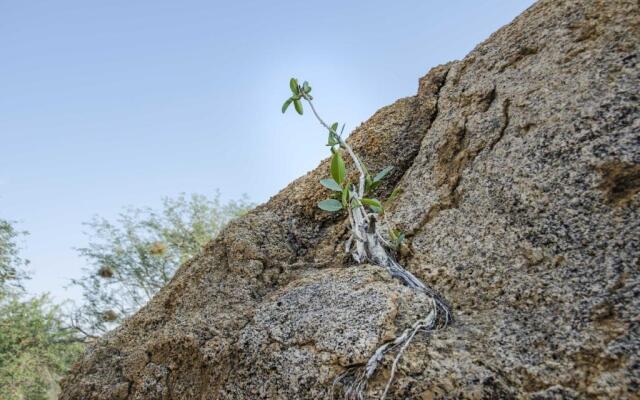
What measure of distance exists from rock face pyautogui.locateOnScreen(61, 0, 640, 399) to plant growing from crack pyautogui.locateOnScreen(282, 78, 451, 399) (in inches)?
1.8

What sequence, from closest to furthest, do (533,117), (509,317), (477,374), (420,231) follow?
(477,374), (509,317), (533,117), (420,231)

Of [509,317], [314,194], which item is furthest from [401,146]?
[509,317]

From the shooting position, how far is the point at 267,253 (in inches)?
115

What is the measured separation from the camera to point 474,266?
1962 millimetres

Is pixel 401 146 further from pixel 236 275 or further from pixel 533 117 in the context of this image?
pixel 236 275

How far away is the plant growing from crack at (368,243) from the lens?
1711mm

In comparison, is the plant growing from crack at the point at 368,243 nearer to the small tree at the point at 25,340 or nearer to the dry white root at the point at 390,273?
the dry white root at the point at 390,273

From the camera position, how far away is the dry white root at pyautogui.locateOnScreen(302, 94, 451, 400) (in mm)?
1691

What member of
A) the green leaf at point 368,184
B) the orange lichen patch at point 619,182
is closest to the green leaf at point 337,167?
the green leaf at point 368,184

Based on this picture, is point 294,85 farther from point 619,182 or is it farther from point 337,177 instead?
point 619,182

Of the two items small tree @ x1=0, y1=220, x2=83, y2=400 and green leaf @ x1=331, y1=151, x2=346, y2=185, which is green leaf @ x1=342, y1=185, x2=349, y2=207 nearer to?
green leaf @ x1=331, y1=151, x2=346, y2=185

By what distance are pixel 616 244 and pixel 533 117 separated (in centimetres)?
82

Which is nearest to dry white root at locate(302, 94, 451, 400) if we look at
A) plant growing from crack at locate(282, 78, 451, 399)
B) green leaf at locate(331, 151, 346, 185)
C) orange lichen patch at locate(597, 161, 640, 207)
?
plant growing from crack at locate(282, 78, 451, 399)

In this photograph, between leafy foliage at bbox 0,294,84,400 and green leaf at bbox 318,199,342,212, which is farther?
leafy foliage at bbox 0,294,84,400
